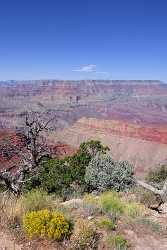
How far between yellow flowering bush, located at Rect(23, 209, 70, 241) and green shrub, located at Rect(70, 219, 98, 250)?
0.75 ft

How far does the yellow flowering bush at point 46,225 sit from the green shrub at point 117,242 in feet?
2.66

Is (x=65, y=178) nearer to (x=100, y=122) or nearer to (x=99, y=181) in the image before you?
(x=99, y=181)

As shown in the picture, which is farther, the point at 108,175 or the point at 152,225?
the point at 108,175

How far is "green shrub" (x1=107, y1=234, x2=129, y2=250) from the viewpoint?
704 centimetres

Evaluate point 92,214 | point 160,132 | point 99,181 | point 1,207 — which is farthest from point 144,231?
point 160,132

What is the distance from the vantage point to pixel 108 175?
58.9ft

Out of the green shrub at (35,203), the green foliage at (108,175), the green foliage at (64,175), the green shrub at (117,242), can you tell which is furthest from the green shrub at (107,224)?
the green foliage at (64,175)

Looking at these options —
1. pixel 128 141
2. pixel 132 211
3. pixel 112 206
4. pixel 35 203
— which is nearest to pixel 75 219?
pixel 35 203

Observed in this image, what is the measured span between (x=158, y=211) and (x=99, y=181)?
7459 mm

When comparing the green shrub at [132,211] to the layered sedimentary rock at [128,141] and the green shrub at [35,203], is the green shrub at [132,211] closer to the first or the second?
the green shrub at [35,203]

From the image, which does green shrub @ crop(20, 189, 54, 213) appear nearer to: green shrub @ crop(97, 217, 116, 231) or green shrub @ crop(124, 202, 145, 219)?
green shrub @ crop(97, 217, 116, 231)

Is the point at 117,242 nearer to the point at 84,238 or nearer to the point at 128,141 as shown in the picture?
the point at 84,238

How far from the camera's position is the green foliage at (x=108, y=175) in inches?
699

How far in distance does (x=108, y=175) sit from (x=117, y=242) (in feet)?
35.5
